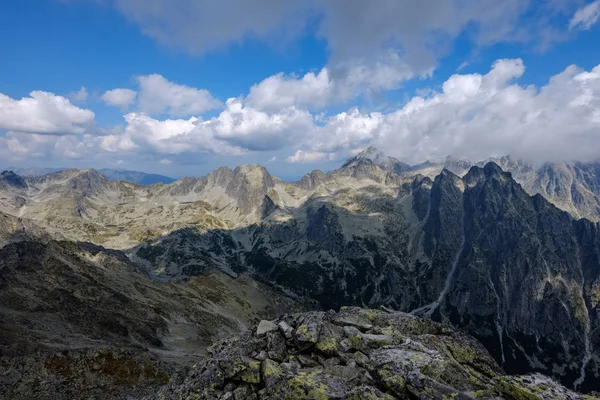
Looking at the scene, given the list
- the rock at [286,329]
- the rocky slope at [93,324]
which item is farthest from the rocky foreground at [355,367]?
the rocky slope at [93,324]

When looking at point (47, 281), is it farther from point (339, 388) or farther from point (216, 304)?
point (339, 388)

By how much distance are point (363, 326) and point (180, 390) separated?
15.9m

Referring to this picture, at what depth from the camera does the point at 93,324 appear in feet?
293

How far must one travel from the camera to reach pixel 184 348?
4102 inches

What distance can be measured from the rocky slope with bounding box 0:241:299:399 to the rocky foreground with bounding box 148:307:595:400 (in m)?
29.5

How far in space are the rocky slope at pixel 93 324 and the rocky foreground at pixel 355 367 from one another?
2951cm

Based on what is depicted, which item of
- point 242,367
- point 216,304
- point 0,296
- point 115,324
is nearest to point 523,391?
point 242,367

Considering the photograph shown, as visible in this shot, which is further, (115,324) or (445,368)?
(115,324)

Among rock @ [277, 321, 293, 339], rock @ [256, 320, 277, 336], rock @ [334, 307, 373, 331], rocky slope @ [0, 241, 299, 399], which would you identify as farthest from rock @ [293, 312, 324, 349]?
rocky slope @ [0, 241, 299, 399]

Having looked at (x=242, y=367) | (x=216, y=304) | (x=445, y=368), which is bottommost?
(x=216, y=304)

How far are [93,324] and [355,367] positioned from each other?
284 feet

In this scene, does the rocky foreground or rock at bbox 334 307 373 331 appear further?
rock at bbox 334 307 373 331

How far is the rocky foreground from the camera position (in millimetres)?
21375

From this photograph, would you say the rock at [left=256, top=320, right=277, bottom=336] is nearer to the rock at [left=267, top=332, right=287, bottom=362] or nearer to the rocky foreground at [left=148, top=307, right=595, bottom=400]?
the rocky foreground at [left=148, top=307, right=595, bottom=400]
